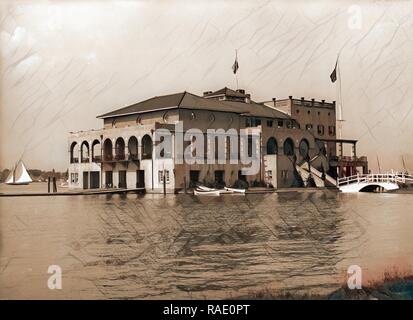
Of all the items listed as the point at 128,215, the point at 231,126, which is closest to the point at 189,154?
the point at 231,126

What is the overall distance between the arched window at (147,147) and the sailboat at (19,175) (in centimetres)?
259

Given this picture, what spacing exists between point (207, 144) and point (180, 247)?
1.74 m

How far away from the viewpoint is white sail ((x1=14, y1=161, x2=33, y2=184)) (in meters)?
6.29

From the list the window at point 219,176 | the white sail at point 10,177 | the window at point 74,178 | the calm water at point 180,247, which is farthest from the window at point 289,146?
the white sail at point 10,177

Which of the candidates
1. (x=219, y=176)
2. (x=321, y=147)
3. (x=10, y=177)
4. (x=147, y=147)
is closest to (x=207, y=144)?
(x=219, y=176)

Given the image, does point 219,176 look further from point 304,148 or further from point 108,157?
point 108,157

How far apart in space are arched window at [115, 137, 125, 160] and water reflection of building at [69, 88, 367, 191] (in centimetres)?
2

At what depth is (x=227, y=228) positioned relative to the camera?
8867mm

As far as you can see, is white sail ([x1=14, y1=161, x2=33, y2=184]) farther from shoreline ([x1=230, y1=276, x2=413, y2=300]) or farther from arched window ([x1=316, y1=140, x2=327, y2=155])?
arched window ([x1=316, y1=140, x2=327, y2=155])

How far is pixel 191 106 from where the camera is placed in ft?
26.2

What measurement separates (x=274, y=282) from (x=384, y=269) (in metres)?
1.12

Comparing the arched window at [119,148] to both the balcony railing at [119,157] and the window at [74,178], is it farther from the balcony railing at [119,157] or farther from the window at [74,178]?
the window at [74,178]
